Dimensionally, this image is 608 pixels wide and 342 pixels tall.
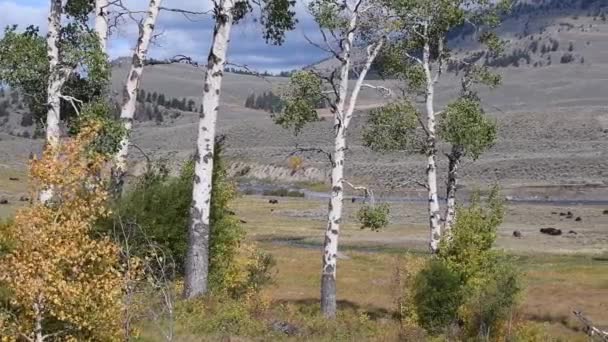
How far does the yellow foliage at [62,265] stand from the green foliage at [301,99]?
1594cm

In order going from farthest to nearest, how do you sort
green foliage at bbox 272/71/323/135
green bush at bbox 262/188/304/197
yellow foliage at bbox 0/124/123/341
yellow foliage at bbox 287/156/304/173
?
yellow foliage at bbox 287/156/304/173 < green bush at bbox 262/188/304/197 < green foliage at bbox 272/71/323/135 < yellow foliage at bbox 0/124/123/341

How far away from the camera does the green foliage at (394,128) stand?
112ft

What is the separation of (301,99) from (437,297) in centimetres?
770

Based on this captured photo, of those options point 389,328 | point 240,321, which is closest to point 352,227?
point 389,328

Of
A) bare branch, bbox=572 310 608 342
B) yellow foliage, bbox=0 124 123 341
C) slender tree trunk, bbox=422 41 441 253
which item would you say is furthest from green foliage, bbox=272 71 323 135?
bare branch, bbox=572 310 608 342

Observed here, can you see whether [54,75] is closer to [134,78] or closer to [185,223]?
[134,78]

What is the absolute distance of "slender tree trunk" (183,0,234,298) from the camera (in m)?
17.9

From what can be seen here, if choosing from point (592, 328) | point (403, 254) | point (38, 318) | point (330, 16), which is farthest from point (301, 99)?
point (403, 254)

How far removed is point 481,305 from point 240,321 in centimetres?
1172

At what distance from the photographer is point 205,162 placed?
17.9 meters

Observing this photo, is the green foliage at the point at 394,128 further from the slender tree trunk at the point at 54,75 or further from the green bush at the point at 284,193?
the green bush at the point at 284,193

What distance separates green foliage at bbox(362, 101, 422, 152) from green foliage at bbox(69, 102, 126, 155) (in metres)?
18.5

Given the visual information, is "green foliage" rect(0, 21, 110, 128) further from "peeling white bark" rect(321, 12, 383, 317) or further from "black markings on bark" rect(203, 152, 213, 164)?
"peeling white bark" rect(321, 12, 383, 317)

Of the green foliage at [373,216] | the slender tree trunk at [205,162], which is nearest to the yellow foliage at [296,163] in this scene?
the green foliage at [373,216]
